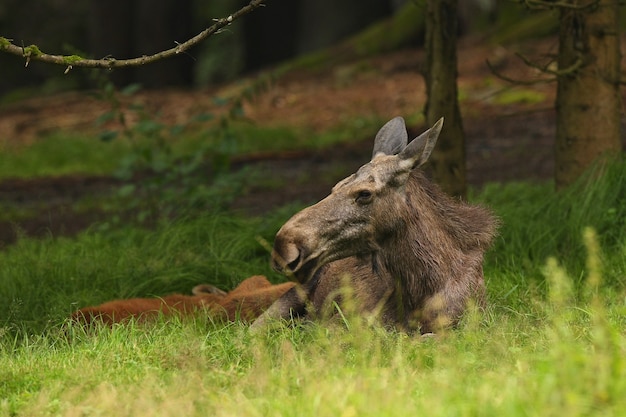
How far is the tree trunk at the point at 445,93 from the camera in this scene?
347 inches

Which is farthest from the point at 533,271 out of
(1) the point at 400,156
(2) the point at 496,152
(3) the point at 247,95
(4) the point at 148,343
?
(2) the point at 496,152

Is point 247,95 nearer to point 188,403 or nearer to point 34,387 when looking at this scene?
point 34,387

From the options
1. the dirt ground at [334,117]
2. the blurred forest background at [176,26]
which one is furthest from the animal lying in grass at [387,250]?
the blurred forest background at [176,26]

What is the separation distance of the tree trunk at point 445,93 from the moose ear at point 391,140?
2.24 m

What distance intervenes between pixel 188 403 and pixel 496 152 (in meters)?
9.64

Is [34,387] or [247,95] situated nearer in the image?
[34,387]

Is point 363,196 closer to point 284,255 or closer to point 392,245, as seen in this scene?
point 392,245

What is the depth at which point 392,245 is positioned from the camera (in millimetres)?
6359

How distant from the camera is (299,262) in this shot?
5.91 m

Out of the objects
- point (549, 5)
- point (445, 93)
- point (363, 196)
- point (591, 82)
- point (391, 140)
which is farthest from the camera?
point (445, 93)

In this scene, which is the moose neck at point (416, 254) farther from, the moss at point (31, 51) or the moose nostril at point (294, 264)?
A: the moss at point (31, 51)

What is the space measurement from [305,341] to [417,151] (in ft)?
3.76

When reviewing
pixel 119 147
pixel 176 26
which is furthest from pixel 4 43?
pixel 176 26

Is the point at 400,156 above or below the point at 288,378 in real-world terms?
above
